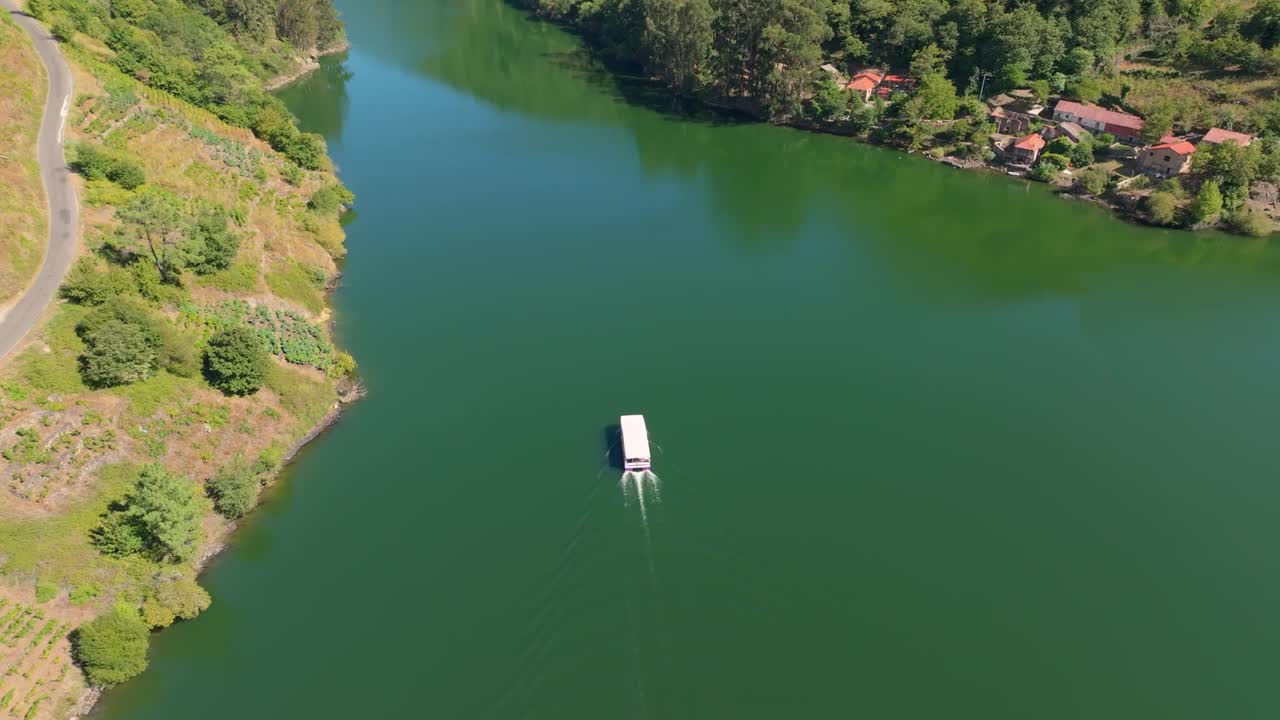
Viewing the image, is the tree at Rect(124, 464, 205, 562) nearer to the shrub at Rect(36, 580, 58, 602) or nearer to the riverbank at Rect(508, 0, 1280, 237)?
the shrub at Rect(36, 580, 58, 602)

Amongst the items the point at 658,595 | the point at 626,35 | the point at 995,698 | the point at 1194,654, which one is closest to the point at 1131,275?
the point at 1194,654

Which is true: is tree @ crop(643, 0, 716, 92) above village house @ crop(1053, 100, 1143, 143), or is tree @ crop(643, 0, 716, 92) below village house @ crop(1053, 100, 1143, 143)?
above

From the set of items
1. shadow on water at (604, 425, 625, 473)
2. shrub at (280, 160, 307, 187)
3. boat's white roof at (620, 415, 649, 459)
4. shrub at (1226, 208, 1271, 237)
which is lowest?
shadow on water at (604, 425, 625, 473)

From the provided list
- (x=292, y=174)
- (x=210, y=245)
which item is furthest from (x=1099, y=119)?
(x=210, y=245)

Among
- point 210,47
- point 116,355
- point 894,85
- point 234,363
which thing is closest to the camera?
point 116,355

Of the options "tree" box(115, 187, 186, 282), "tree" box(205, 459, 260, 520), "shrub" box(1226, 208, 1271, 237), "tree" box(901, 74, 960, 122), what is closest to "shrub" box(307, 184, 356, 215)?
"tree" box(115, 187, 186, 282)

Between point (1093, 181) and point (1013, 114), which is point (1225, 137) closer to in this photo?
point (1093, 181)

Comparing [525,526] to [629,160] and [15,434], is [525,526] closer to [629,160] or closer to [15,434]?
[15,434]
